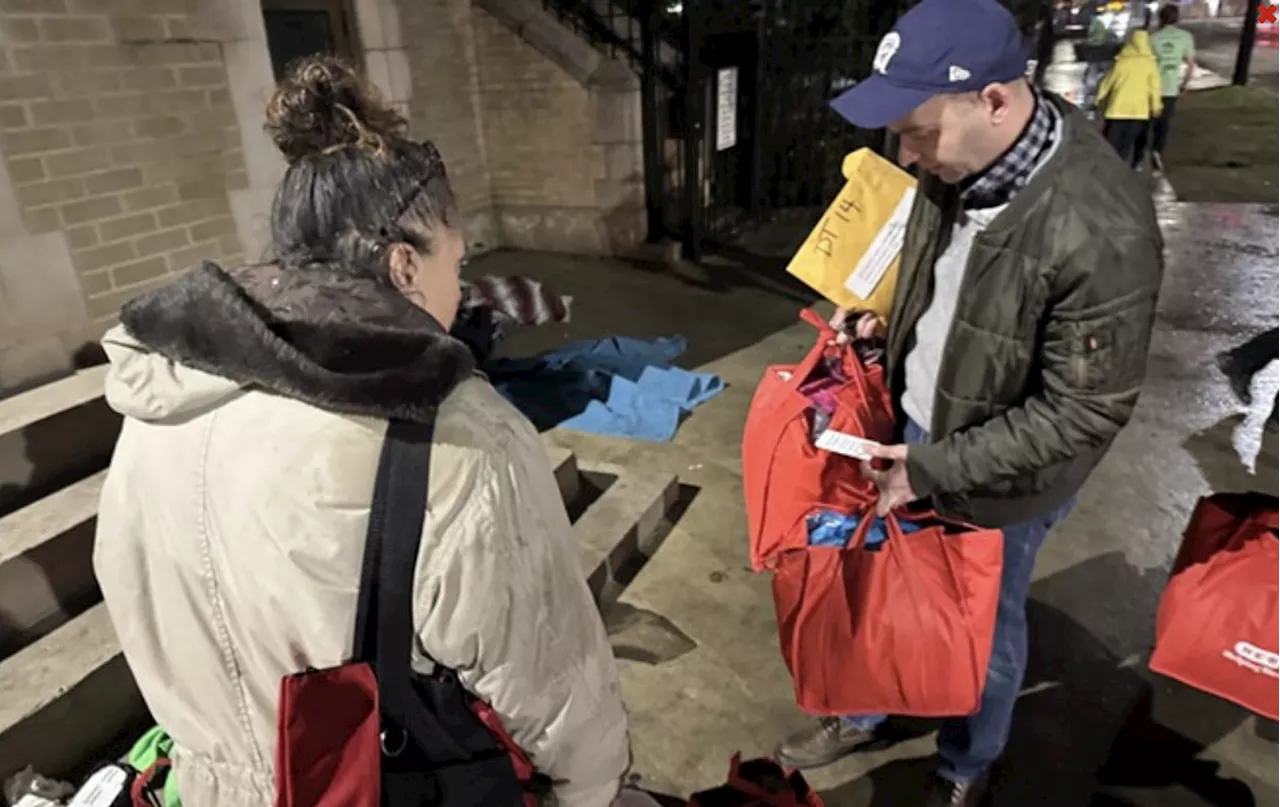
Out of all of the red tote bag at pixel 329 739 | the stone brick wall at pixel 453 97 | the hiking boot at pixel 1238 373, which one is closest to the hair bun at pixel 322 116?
the red tote bag at pixel 329 739

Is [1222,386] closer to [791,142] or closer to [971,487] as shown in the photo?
[971,487]

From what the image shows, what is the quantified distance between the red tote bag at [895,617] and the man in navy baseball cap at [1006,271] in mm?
101

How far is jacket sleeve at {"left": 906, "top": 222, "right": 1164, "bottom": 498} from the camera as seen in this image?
1516 millimetres

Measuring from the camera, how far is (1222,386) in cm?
476

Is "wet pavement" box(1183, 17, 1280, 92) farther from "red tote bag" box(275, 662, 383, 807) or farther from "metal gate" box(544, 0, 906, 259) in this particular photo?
"red tote bag" box(275, 662, 383, 807)

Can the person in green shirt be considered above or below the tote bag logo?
above

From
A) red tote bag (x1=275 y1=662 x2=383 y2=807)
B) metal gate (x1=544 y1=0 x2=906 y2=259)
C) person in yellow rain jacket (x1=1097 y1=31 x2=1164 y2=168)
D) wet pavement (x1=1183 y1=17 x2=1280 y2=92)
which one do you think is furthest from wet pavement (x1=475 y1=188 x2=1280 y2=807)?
wet pavement (x1=1183 y1=17 x2=1280 y2=92)

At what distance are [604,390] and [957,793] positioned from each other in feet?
9.80

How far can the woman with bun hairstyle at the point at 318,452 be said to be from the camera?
38.2 inches

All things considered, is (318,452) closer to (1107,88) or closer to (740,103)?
(740,103)

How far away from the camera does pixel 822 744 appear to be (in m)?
2.44

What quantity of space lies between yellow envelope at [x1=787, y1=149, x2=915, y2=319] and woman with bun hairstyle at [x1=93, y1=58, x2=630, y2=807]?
52.2 inches

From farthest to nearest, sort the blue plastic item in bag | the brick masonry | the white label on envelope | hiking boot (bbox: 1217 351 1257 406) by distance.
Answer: hiking boot (bbox: 1217 351 1257 406)
the brick masonry
the white label on envelope
the blue plastic item in bag

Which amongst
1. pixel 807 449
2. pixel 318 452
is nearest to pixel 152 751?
pixel 318 452
